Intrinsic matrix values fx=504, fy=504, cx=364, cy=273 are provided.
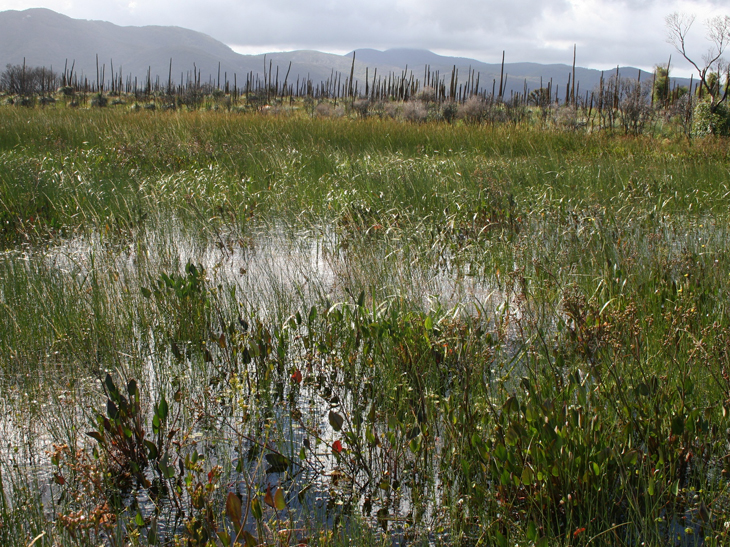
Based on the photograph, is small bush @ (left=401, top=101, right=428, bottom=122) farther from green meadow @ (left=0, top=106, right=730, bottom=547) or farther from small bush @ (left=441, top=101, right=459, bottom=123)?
green meadow @ (left=0, top=106, right=730, bottom=547)

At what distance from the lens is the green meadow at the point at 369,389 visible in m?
1.69

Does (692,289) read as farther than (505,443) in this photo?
Yes

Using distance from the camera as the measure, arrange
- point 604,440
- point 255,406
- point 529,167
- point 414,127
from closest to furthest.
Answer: point 604,440, point 255,406, point 529,167, point 414,127

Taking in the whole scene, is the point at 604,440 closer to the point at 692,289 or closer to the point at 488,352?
the point at 488,352

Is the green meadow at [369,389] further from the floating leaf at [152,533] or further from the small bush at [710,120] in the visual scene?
the small bush at [710,120]

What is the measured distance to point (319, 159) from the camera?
9.21 metres

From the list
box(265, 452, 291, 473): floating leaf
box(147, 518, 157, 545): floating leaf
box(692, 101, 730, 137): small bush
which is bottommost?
box(265, 452, 291, 473): floating leaf

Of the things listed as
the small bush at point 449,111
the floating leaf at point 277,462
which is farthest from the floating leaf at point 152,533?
the small bush at point 449,111

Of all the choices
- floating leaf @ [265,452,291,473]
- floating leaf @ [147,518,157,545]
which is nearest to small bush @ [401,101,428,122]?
floating leaf @ [265,452,291,473]

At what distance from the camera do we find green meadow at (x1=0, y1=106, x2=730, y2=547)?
169 centimetres

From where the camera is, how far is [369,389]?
8.32 ft

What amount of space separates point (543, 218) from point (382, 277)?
2748 millimetres

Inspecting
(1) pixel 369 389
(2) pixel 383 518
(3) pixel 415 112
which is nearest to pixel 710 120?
(3) pixel 415 112

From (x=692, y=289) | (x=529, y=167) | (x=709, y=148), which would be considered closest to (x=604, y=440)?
(x=692, y=289)
